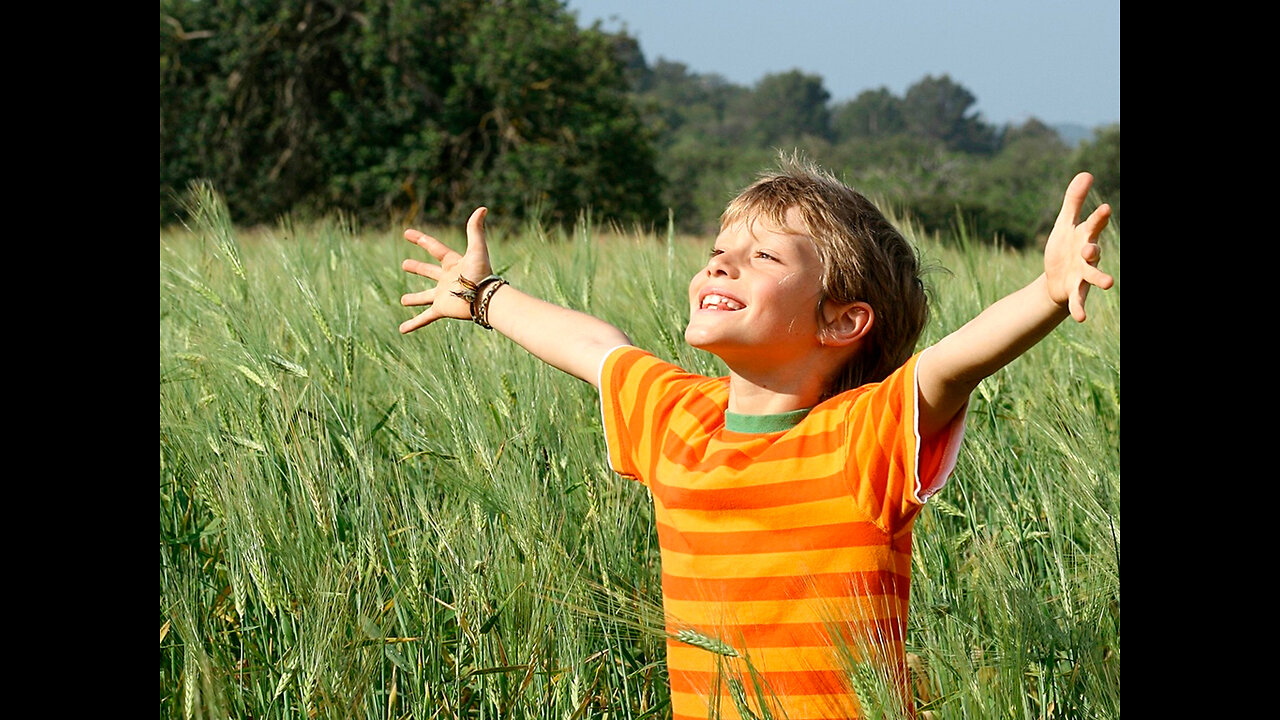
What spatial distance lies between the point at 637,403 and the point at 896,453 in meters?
0.39

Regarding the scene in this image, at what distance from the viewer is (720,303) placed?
142cm

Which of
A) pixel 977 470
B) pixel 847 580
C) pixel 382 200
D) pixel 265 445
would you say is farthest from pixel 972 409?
pixel 382 200

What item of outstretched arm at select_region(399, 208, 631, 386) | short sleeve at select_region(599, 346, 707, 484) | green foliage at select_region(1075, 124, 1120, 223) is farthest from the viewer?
green foliage at select_region(1075, 124, 1120, 223)

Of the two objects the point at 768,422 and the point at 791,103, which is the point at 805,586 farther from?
the point at 791,103

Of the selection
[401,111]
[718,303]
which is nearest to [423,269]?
[718,303]

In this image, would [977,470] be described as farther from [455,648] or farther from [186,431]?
[186,431]

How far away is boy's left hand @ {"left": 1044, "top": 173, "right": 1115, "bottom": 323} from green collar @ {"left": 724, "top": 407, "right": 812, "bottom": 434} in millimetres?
433

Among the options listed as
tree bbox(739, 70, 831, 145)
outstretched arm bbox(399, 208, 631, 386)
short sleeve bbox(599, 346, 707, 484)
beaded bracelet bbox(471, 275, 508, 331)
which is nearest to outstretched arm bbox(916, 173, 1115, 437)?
short sleeve bbox(599, 346, 707, 484)

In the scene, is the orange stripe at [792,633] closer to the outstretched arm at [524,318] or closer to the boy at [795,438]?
the boy at [795,438]

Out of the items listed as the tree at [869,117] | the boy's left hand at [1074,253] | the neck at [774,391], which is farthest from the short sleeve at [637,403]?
the tree at [869,117]

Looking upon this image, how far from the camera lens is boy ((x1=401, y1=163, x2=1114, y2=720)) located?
1.26 m

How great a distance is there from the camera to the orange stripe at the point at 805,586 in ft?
4.34

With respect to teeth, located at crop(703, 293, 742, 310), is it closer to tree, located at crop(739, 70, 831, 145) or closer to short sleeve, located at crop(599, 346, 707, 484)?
short sleeve, located at crop(599, 346, 707, 484)

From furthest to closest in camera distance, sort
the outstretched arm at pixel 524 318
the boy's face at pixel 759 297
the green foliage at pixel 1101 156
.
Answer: the green foliage at pixel 1101 156 < the outstretched arm at pixel 524 318 < the boy's face at pixel 759 297
